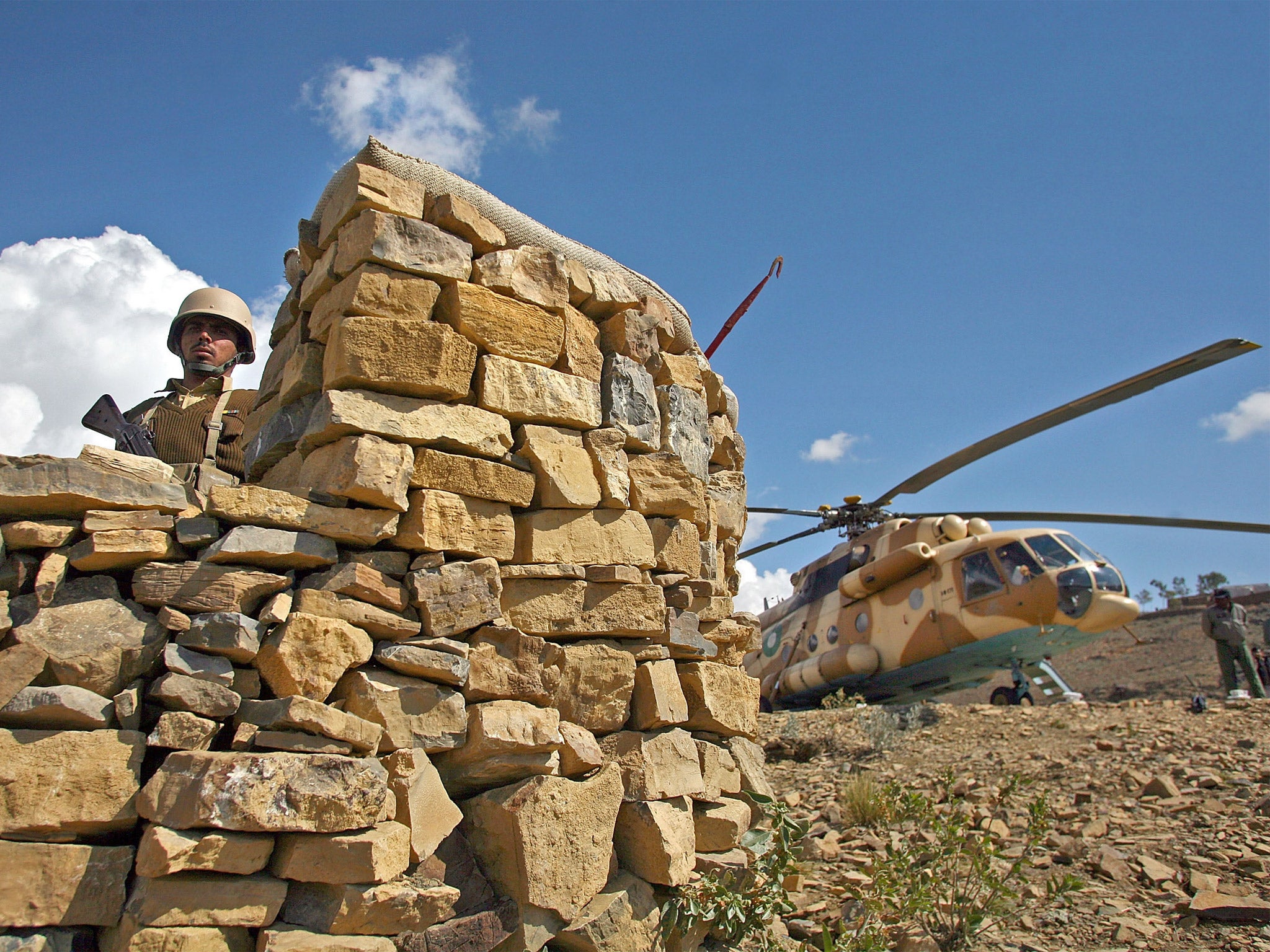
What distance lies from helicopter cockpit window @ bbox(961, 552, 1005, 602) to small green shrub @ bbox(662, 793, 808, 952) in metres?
7.56

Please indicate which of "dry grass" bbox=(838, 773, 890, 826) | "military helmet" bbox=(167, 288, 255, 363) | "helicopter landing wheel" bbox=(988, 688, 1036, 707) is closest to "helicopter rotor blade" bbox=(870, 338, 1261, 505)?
"helicopter landing wheel" bbox=(988, 688, 1036, 707)

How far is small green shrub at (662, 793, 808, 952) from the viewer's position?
2.77 metres

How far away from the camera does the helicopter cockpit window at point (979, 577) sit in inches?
399

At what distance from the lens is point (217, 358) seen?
13.5ft

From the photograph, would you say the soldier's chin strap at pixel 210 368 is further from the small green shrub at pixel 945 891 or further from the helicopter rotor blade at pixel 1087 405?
the helicopter rotor blade at pixel 1087 405

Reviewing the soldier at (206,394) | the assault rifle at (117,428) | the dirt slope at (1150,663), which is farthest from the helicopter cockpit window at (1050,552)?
the assault rifle at (117,428)

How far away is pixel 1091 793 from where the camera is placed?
18.1 ft

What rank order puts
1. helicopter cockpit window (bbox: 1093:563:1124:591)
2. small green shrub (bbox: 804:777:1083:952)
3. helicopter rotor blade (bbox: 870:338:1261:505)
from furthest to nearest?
helicopter cockpit window (bbox: 1093:563:1124:591) → helicopter rotor blade (bbox: 870:338:1261:505) → small green shrub (bbox: 804:777:1083:952)

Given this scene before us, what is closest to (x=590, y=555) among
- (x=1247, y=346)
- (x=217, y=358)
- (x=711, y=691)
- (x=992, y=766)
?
(x=711, y=691)

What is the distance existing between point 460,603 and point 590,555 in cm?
56

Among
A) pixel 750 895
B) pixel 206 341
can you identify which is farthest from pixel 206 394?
pixel 750 895

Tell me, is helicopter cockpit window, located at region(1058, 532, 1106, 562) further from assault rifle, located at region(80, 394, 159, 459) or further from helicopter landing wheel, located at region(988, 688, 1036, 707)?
assault rifle, located at region(80, 394, 159, 459)

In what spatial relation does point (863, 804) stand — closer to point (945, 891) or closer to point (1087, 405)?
point (945, 891)

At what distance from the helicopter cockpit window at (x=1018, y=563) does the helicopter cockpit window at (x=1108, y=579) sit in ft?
2.24
